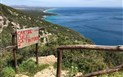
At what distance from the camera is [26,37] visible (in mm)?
8047

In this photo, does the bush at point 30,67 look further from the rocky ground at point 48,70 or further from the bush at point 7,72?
the bush at point 7,72

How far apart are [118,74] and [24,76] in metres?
2.82

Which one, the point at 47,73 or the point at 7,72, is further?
the point at 47,73

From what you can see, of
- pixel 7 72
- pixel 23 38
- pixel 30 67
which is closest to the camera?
pixel 7 72

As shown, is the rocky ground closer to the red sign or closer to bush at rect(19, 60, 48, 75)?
bush at rect(19, 60, 48, 75)

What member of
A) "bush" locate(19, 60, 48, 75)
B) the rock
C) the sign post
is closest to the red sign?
the sign post

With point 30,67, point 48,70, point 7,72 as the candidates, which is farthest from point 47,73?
point 7,72

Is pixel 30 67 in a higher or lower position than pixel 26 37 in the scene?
lower

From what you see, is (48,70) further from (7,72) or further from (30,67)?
(7,72)

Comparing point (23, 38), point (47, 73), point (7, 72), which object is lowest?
point (47, 73)

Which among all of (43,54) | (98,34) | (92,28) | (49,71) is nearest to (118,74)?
(49,71)

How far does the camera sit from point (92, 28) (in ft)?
332

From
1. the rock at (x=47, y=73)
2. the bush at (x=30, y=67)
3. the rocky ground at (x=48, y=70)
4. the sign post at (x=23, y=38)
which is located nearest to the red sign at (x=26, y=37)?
the sign post at (x=23, y=38)

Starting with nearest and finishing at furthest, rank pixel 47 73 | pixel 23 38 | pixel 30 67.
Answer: pixel 47 73
pixel 23 38
pixel 30 67
